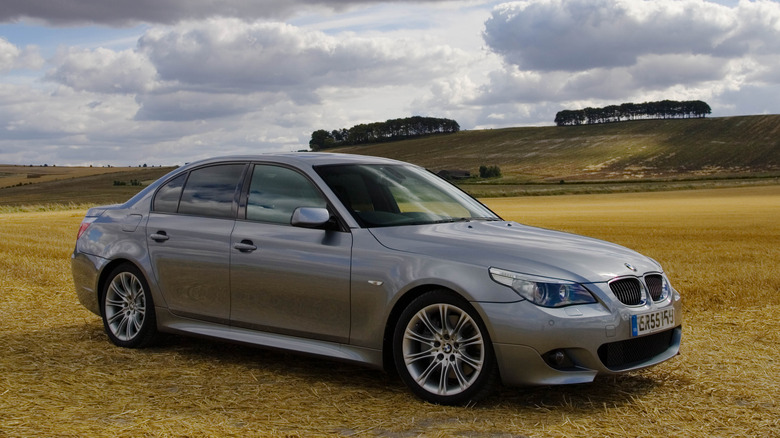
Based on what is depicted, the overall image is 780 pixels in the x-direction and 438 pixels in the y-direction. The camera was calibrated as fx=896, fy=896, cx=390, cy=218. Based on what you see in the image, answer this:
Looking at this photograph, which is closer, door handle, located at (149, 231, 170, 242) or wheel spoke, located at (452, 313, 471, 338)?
wheel spoke, located at (452, 313, 471, 338)

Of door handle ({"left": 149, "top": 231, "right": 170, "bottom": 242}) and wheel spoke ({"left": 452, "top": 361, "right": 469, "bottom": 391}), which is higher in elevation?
door handle ({"left": 149, "top": 231, "right": 170, "bottom": 242})

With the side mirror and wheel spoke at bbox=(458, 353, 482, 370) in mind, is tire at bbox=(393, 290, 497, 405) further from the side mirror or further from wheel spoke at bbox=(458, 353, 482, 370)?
the side mirror

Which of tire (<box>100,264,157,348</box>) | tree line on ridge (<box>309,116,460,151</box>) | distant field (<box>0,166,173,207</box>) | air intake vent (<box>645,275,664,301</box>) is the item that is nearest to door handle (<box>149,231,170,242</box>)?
tire (<box>100,264,157,348</box>)

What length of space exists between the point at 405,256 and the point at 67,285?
718 centimetres

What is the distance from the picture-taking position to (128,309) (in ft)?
24.7

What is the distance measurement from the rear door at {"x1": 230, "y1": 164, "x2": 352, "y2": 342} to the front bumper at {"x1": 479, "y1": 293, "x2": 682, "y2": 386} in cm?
116

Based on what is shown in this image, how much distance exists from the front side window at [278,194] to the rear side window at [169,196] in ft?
2.98

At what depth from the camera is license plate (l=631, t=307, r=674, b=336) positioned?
5.40 m

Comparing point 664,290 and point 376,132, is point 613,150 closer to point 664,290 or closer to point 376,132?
point 376,132

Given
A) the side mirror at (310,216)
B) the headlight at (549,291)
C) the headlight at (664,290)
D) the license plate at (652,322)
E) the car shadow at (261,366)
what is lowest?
the car shadow at (261,366)

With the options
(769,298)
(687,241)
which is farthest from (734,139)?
(769,298)

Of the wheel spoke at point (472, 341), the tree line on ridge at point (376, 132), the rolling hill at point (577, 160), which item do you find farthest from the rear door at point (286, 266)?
the tree line on ridge at point (376, 132)

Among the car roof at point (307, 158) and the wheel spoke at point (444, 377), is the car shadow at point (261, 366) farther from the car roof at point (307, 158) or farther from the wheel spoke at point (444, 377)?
the car roof at point (307, 158)

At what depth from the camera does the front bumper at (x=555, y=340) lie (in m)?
5.14
